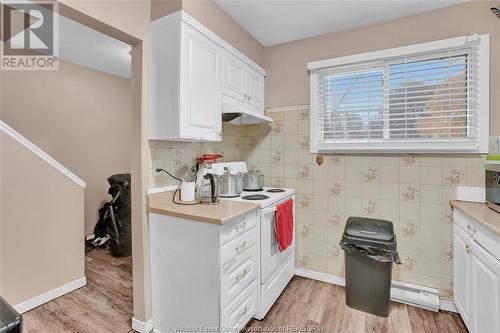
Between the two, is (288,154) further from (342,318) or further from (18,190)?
(18,190)

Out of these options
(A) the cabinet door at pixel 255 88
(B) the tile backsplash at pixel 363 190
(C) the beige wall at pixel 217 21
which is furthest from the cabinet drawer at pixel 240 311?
(C) the beige wall at pixel 217 21

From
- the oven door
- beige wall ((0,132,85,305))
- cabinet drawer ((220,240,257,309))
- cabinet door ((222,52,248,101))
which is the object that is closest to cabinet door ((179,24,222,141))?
cabinet door ((222,52,248,101))

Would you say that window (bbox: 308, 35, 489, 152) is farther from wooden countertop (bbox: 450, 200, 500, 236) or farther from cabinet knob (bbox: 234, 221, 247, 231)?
cabinet knob (bbox: 234, 221, 247, 231)

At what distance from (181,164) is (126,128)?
240cm

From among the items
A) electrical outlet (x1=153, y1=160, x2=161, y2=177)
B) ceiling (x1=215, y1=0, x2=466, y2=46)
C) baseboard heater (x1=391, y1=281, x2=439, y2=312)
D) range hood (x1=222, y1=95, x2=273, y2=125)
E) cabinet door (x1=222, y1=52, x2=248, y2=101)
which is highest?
ceiling (x1=215, y1=0, x2=466, y2=46)

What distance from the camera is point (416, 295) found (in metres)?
2.07

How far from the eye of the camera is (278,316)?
6.40 ft

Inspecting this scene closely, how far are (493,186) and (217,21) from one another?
92.3 inches

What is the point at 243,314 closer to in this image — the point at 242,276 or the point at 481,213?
the point at 242,276

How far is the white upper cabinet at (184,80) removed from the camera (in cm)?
166

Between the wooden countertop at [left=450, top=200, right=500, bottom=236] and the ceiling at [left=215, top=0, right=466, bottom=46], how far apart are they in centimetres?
160

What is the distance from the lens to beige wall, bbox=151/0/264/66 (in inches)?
67.7

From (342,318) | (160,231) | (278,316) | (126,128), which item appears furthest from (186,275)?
(126,128)

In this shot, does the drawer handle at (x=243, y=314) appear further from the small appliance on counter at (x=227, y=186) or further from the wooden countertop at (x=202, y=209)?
the small appliance on counter at (x=227, y=186)
